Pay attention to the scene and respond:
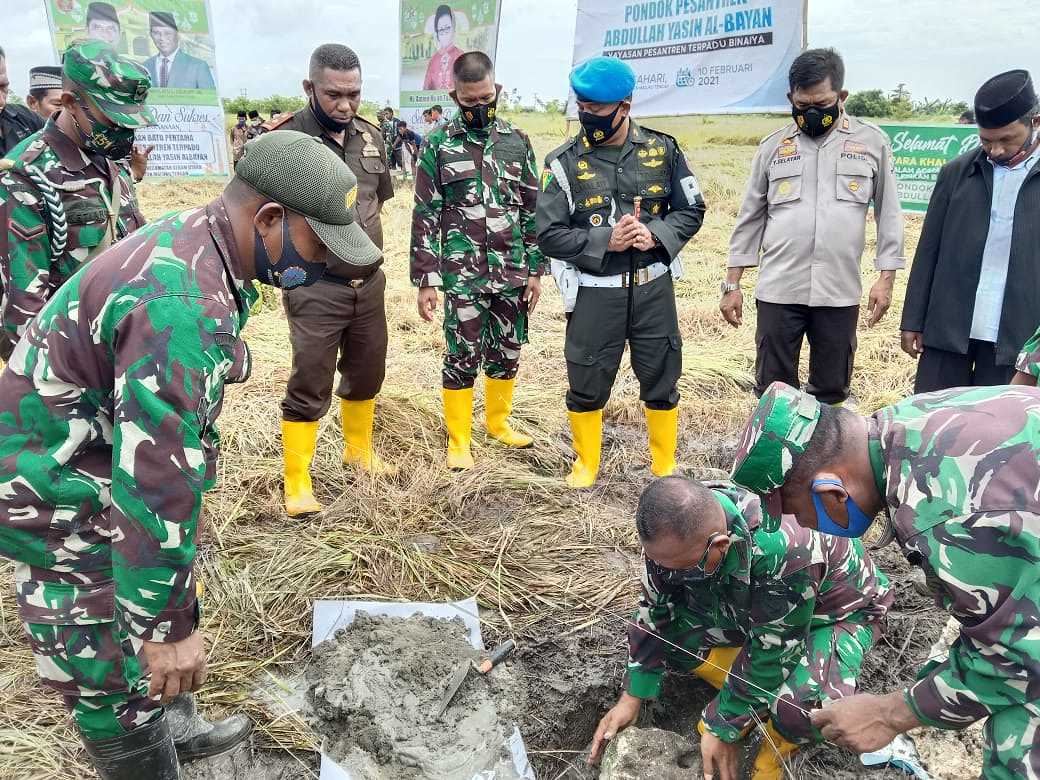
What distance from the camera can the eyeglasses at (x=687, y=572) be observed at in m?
1.98

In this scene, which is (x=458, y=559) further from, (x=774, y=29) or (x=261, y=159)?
(x=774, y=29)

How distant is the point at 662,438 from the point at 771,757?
1.83m

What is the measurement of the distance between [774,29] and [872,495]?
19.3 ft

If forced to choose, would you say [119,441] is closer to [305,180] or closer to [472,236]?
[305,180]

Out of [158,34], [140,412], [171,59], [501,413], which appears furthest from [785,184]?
[158,34]

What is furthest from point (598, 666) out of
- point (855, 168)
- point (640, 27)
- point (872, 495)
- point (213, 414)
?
point (640, 27)

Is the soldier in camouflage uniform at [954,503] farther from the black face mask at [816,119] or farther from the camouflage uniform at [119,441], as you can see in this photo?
the black face mask at [816,119]

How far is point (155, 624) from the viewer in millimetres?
1573

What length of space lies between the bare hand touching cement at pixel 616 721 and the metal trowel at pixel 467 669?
49 centimetres

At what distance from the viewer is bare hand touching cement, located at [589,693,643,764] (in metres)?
2.30

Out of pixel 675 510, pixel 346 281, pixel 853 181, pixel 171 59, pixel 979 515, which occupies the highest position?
pixel 171 59

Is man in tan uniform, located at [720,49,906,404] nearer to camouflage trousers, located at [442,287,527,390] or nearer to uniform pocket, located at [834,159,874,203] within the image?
uniform pocket, located at [834,159,874,203]

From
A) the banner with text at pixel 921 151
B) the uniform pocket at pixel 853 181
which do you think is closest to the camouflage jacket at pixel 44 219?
the uniform pocket at pixel 853 181

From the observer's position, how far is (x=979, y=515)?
1.38 metres
